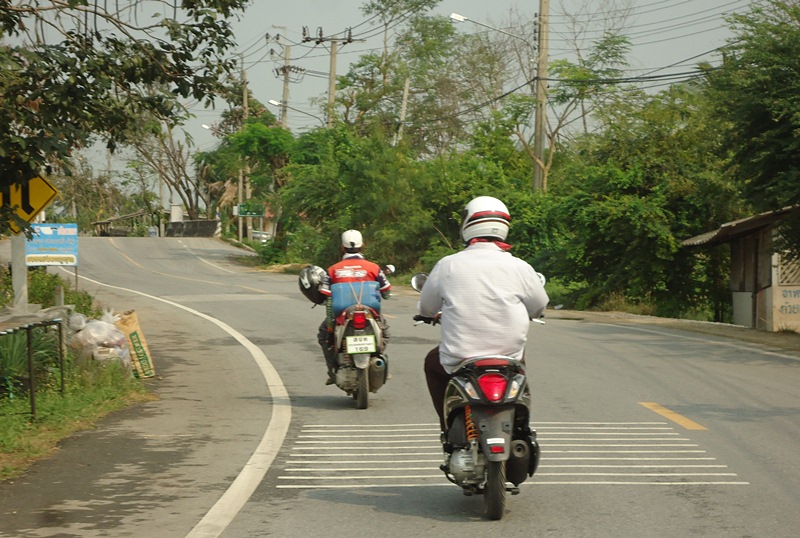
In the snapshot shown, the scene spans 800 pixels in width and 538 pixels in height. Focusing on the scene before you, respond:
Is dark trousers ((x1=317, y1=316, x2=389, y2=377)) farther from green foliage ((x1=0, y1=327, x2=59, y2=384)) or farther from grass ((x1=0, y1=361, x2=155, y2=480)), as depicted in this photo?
green foliage ((x1=0, y1=327, x2=59, y2=384))

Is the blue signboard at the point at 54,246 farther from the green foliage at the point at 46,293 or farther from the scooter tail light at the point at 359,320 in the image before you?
the scooter tail light at the point at 359,320

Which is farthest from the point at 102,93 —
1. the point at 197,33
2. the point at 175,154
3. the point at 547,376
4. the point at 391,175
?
the point at 175,154

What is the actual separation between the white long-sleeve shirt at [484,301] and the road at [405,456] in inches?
40.3

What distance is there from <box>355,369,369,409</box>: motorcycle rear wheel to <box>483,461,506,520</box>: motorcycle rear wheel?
4871 mm

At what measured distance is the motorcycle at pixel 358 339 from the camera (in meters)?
11.3

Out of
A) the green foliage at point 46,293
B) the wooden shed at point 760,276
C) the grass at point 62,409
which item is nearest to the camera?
the grass at point 62,409

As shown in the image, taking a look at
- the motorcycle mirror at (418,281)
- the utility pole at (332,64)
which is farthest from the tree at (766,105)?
the utility pole at (332,64)

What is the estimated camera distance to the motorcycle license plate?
11.2m

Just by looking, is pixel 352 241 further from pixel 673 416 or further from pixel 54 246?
pixel 54 246

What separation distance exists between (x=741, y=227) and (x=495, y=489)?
21723 millimetres

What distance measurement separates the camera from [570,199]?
3344cm

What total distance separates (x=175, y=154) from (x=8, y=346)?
77.8 meters

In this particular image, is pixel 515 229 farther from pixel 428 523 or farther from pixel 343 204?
pixel 428 523

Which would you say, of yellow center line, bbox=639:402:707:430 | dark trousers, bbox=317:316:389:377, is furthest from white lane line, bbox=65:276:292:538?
yellow center line, bbox=639:402:707:430
